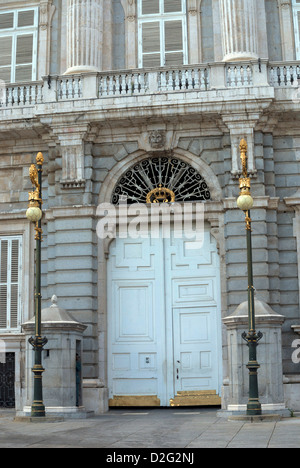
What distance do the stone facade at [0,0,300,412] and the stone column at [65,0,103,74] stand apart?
0.03 m

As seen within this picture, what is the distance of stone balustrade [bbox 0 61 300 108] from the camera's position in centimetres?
2052

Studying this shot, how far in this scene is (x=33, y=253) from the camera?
70.3 feet

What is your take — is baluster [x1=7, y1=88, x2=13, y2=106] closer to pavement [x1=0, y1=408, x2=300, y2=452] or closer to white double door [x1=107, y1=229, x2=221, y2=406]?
white double door [x1=107, y1=229, x2=221, y2=406]

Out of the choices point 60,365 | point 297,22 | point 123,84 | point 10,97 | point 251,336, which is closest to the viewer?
point 251,336

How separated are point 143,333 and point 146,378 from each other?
1.15 metres

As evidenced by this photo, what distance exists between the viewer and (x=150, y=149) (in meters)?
20.8

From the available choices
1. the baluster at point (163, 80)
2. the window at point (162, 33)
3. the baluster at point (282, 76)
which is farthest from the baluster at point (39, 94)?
the baluster at point (282, 76)

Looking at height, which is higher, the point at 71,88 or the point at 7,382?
the point at 71,88

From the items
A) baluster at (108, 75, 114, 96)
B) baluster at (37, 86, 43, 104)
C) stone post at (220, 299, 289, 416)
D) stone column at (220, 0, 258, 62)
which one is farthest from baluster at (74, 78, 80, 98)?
stone post at (220, 299, 289, 416)

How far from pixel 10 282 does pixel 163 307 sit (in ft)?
14.2

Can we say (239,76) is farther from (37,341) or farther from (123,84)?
(37,341)

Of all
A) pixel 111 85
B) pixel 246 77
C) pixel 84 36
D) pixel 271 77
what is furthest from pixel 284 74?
pixel 84 36
